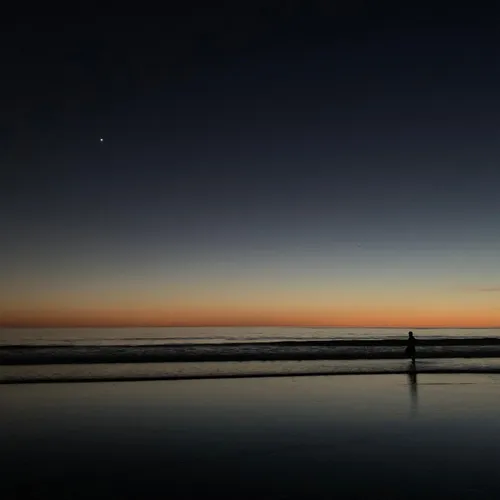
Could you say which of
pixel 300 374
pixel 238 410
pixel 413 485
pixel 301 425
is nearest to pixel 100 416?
pixel 238 410

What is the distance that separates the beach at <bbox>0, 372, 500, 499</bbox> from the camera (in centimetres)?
952

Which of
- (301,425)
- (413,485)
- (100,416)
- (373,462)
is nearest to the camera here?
(413,485)

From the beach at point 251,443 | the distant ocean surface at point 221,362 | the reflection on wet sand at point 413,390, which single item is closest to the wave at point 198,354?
the distant ocean surface at point 221,362

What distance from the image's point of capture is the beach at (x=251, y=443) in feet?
31.2

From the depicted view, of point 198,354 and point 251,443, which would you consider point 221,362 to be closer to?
point 198,354

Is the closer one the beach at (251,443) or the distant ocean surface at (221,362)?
the beach at (251,443)

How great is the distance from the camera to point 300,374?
2944 cm

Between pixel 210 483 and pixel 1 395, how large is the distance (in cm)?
1460

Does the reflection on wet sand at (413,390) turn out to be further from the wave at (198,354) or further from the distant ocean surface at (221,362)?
the wave at (198,354)

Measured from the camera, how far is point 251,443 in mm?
12742

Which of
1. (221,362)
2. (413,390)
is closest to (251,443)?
(413,390)

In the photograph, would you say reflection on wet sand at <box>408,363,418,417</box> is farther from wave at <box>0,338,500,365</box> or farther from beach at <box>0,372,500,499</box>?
wave at <box>0,338,500,365</box>

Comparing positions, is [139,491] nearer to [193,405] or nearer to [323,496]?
[323,496]

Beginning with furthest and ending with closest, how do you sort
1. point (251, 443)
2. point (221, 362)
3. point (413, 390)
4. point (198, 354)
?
1. point (198, 354)
2. point (221, 362)
3. point (413, 390)
4. point (251, 443)
